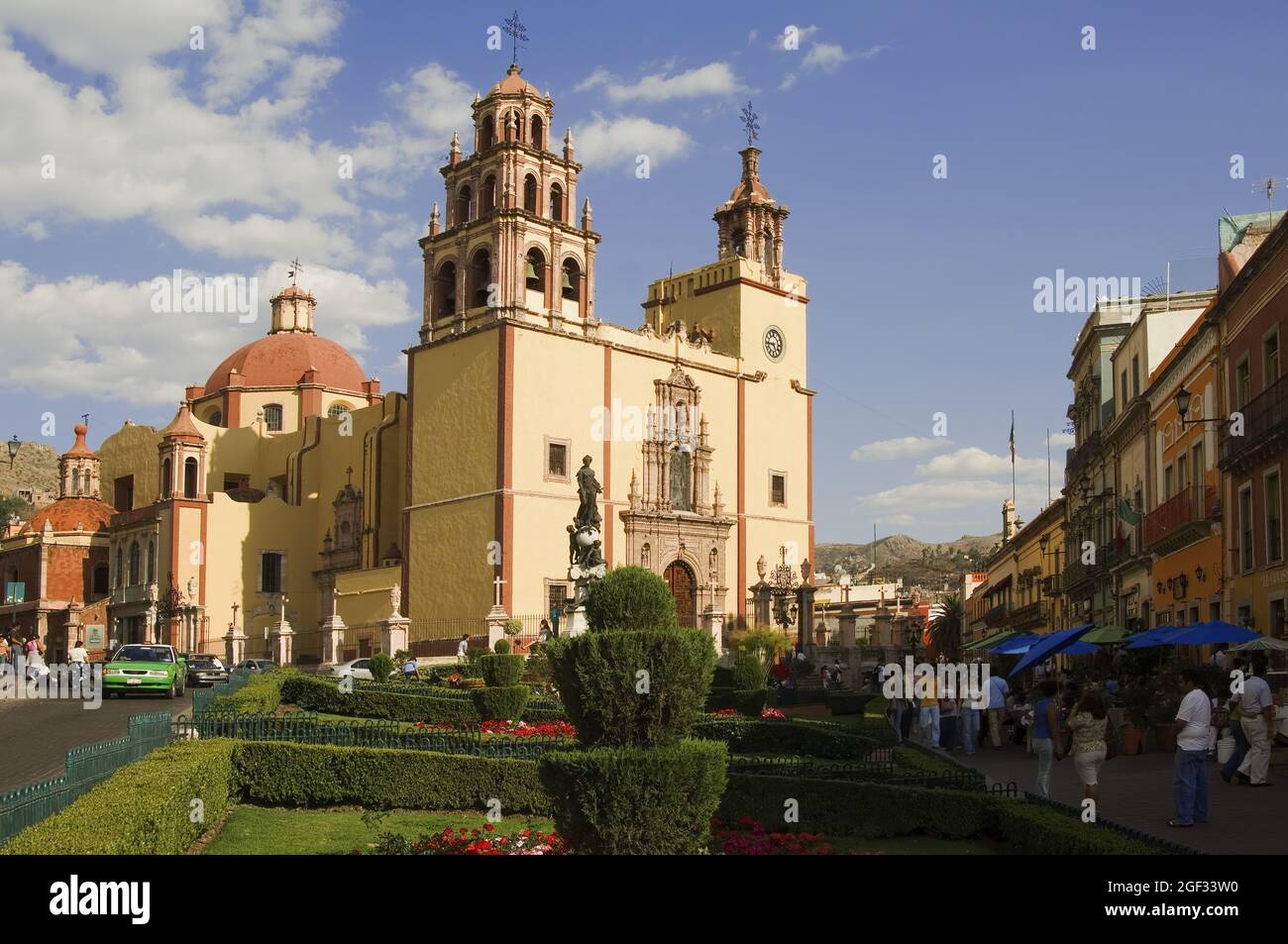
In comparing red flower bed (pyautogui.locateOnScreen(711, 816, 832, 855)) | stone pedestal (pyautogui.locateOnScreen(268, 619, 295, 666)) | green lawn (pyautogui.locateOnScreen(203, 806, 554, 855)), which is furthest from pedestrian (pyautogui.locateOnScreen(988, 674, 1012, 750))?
stone pedestal (pyautogui.locateOnScreen(268, 619, 295, 666))

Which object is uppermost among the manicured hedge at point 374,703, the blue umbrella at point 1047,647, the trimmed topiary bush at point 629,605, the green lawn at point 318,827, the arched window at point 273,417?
the arched window at point 273,417

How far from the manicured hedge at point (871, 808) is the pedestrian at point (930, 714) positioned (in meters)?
9.31

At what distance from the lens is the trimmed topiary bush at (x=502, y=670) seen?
25938mm

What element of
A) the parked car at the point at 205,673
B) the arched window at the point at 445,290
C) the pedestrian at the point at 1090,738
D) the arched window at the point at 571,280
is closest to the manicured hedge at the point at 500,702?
the pedestrian at the point at 1090,738

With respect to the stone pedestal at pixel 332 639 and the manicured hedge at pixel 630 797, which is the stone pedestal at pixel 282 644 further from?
the manicured hedge at pixel 630 797

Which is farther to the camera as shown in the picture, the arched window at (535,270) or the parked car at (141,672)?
the arched window at (535,270)

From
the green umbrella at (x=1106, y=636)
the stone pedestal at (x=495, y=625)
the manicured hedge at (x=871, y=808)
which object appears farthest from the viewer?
the stone pedestal at (x=495, y=625)

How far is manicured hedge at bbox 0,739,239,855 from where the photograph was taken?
28.3 feet

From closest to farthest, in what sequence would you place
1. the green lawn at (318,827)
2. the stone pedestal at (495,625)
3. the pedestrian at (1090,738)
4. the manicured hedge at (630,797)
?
1. the manicured hedge at (630,797)
2. the green lawn at (318,827)
3. the pedestrian at (1090,738)
4. the stone pedestal at (495,625)

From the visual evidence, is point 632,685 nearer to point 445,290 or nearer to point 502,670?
point 502,670

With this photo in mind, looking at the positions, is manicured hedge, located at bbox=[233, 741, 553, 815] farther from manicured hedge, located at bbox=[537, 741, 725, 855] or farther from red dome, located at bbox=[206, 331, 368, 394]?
red dome, located at bbox=[206, 331, 368, 394]

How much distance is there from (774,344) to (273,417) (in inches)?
1001
